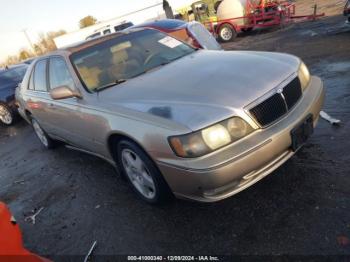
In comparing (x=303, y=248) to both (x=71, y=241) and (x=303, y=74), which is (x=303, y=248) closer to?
(x=303, y=74)

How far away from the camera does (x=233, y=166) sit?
2.73 m

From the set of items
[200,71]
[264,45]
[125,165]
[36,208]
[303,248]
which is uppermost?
[200,71]

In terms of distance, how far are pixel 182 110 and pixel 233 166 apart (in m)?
0.63


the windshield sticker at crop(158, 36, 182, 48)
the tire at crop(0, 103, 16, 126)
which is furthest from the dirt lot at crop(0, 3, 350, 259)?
the tire at crop(0, 103, 16, 126)

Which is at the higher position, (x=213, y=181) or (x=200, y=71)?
(x=200, y=71)

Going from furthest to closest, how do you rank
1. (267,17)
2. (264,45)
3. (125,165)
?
1. (267,17)
2. (264,45)
3. (125,165)

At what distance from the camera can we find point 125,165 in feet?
12.3

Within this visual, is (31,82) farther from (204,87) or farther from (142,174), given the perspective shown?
(204,87)

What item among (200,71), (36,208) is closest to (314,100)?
(200,71)

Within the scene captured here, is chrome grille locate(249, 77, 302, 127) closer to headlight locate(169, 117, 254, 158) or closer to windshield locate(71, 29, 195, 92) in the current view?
headlight locate(169, 117, 254, 158)

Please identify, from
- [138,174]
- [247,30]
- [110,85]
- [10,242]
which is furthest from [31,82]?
[247,30]

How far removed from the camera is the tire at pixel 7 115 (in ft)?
32.5

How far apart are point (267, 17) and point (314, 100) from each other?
518 inches

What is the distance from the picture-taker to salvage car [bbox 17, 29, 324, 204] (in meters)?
2.81
